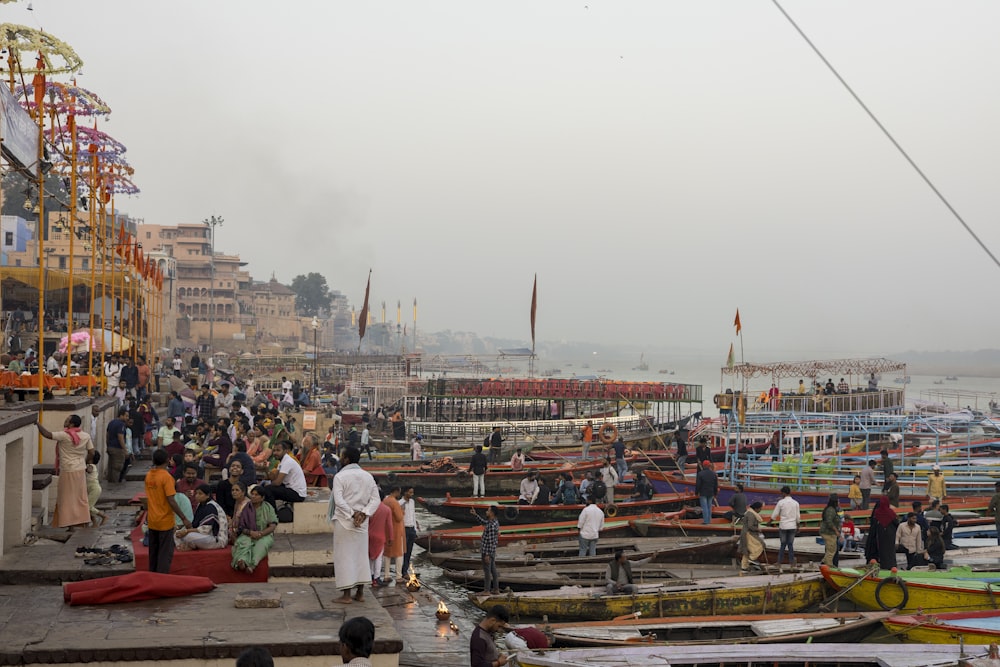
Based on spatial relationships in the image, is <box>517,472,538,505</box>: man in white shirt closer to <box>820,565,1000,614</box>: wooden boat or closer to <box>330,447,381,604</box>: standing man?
<box>820,565,1000,614</box>: wooden boat

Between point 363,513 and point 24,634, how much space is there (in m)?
2.75

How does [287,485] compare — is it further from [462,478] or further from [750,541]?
[462,478]

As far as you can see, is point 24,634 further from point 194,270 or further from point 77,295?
point 194,270

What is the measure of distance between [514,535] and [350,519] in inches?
460

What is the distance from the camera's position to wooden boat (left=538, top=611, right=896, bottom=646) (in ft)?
39.7

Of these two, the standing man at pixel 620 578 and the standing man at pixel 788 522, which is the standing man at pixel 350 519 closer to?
the standing man at pixel 620 578

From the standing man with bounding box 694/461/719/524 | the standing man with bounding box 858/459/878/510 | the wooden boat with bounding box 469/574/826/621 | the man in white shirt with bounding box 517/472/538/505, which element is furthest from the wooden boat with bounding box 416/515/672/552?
the standing man with bounding box 858/459/878/510

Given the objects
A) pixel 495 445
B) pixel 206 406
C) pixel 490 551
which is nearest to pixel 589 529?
pixel 490 551

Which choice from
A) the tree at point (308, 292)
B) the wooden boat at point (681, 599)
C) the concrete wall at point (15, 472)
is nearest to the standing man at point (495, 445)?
the wooden boat at point (681, 599)

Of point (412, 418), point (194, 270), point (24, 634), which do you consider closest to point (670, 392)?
point (412, 418)

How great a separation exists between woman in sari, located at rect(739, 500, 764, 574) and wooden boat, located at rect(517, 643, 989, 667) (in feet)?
19.1

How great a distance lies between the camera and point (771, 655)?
1101 cm

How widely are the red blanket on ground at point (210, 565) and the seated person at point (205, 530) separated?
82mm

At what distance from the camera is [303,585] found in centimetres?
949
